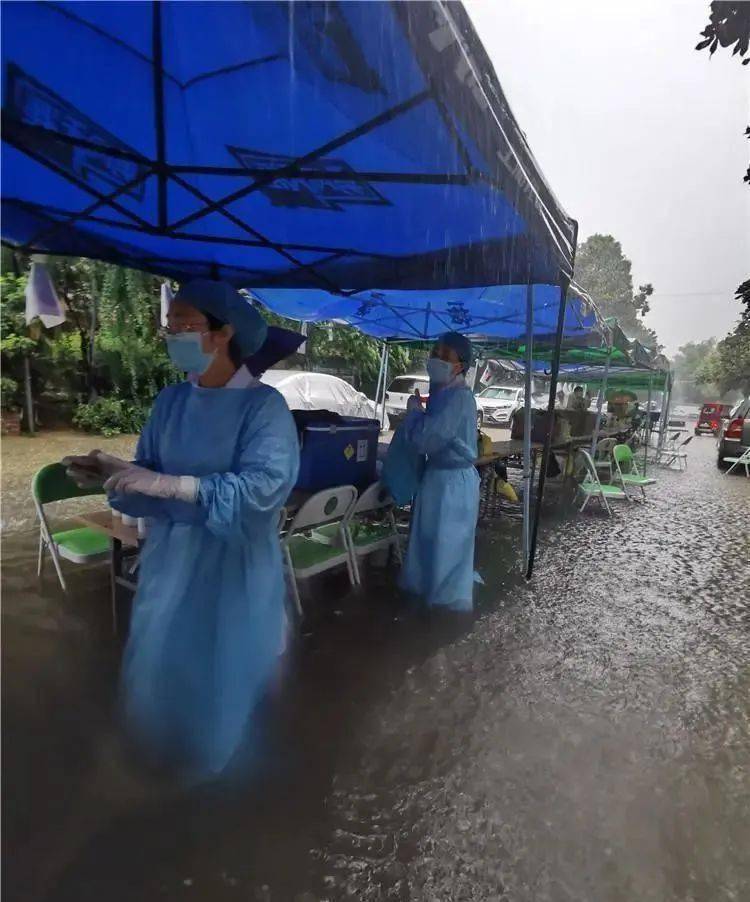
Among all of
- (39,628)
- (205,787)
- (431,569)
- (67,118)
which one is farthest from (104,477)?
(431,569)

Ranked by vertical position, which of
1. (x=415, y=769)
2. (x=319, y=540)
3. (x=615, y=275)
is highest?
(x=615, y=275)

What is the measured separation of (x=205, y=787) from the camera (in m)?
1.95

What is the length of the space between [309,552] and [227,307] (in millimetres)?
2116

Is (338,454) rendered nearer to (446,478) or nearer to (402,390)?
(446,478)

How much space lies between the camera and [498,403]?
770 inches

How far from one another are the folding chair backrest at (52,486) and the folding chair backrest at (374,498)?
5.31 ft

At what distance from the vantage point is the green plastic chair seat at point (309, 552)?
130 inches

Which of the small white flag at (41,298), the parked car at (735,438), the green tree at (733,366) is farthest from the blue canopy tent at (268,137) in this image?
the green tree at (733,366)

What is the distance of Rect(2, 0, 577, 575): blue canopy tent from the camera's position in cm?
149

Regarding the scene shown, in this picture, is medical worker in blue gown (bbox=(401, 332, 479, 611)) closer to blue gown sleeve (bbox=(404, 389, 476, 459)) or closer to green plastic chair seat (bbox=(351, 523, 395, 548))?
blue gown sleeve (bbox=(404, 389, 476, 459))

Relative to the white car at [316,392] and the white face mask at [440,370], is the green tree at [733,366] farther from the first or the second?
the white face mask at [440,370]

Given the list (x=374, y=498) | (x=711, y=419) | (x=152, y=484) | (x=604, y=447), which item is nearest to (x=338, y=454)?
(x=374, y=498)

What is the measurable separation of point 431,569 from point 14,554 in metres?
3.40

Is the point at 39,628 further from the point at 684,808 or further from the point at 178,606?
the point at 684,808
